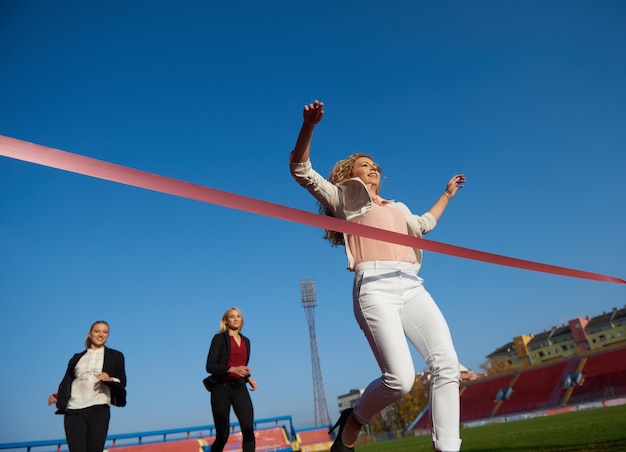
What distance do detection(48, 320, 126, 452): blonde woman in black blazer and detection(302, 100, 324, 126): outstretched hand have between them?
3.91 meters

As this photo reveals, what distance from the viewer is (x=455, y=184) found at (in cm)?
438

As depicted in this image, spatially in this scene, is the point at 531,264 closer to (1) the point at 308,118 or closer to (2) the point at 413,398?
(1) the point at 308,118

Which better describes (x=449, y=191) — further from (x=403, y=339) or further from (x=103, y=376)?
(x=103, y=376)

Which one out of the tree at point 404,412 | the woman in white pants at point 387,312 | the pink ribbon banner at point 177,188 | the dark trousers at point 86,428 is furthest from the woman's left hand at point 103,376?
the tree at point 404,412

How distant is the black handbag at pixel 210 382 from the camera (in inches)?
249

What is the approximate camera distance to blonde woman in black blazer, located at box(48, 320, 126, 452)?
16.4 ft

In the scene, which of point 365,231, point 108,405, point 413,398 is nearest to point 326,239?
point 365,231

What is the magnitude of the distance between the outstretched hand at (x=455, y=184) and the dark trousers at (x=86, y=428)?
446cm

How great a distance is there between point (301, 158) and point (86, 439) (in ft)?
13.3

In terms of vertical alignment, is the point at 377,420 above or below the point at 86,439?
below

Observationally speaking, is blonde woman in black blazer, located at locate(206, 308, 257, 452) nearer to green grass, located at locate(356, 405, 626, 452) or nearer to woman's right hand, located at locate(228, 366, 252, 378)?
woman's right hand, located at locate(228, 366, 252, 378)

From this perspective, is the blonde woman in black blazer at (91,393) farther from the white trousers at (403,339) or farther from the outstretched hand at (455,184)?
the outstretched hand at (455,184)

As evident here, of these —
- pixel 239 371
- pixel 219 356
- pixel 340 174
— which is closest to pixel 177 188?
pixel 340 174

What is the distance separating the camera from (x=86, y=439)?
16.4 feet
